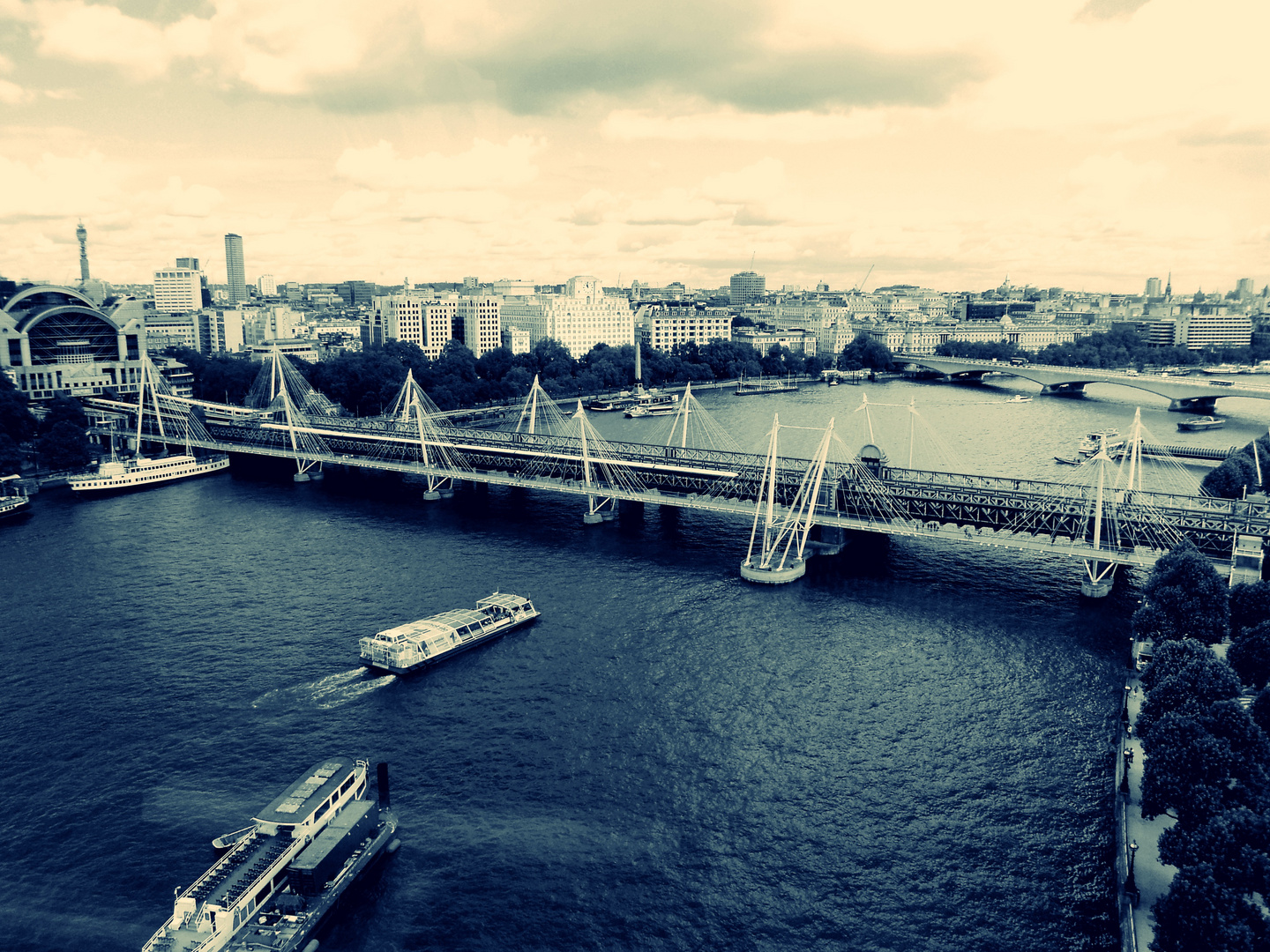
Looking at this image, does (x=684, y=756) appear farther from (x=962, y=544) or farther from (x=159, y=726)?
(x=962, y=544)

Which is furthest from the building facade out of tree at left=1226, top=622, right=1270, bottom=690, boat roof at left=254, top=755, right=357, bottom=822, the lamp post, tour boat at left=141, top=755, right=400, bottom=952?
the lamp post

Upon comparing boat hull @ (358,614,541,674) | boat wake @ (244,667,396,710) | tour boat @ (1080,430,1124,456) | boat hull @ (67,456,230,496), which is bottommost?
boat wake @ (244,667,396,710)

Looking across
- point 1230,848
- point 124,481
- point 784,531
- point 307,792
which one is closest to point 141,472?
point 124,481

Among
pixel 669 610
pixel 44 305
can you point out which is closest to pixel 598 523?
pixel 669 610

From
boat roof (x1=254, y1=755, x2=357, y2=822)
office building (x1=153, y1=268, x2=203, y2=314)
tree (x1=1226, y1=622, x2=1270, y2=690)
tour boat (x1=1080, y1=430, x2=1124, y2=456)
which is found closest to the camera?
boat roof (x1=254, y1=755, x2=357, y2=822)

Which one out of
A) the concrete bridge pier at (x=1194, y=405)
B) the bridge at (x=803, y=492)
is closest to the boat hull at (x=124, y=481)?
the bridge at (x=803, y=492)

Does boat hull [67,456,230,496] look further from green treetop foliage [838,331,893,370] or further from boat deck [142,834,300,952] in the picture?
green treetop foliage [838,331,893,370]
